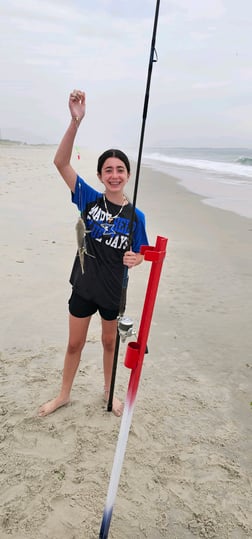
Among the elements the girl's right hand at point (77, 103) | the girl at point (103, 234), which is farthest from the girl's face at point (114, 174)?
the girl's right hand at point (77, 103)

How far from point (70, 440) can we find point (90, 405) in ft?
1.37

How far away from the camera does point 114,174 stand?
2570 mm

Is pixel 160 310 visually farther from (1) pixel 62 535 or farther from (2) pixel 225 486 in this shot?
(1) pixel 62 535

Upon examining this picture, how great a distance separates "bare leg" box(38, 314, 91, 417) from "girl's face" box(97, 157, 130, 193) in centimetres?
94

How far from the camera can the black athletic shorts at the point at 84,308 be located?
2.79 m

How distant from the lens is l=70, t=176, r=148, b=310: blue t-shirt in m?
2.65

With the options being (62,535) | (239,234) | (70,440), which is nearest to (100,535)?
(62,535)

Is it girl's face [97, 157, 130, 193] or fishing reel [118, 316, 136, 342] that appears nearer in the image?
fishing reel [118, 316, 136, 342]

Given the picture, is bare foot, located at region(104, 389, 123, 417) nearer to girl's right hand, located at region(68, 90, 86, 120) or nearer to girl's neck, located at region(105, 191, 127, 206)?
girl's neck, located at region(105, 191, 127, 206)

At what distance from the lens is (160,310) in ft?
16.2

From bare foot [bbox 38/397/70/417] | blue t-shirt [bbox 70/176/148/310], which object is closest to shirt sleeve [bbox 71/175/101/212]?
blue t-shirt [bbox 70/176/148/310]

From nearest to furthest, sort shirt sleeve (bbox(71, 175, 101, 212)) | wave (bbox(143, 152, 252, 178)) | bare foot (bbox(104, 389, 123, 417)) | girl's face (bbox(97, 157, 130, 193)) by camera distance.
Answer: girl's face (bbox(97, 157, 130, 193))
shirt sleeve (bbox(71, 175, 101, 212))
bare foot (bbox(104, 389, 123, 417))
wave (bbox(143, 152, 252, 178))

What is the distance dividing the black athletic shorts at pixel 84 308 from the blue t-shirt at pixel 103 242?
0.20 feet

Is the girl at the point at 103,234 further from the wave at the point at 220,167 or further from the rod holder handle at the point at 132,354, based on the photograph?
the wave at the point at 220,167
